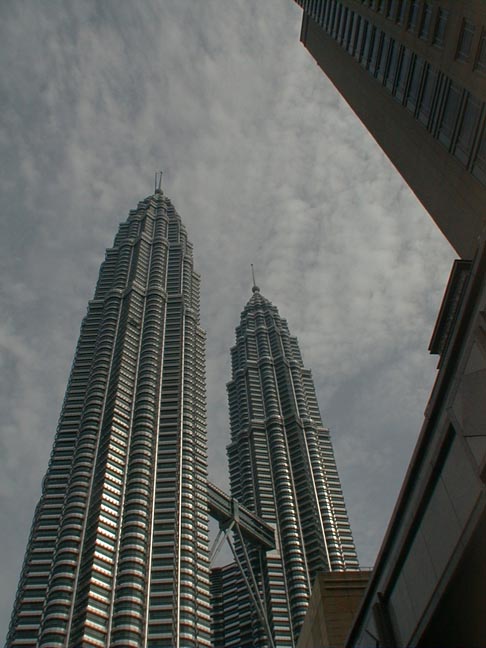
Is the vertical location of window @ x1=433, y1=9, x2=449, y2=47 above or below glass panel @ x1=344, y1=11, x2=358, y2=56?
below

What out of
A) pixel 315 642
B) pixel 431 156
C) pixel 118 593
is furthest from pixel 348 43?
pixel 118 593

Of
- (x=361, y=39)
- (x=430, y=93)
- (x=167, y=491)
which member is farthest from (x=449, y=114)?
(x=167, y=491)

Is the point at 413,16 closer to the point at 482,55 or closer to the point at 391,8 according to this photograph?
the point at 391,8

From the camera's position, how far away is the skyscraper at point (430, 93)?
33.7 m

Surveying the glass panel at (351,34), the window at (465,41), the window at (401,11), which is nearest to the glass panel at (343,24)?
the glass panel at (351,34)

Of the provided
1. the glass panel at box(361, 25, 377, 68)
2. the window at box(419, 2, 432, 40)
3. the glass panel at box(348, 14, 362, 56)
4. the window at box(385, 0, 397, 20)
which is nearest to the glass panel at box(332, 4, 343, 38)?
the glass panel at box(348, 14, 362, 56)

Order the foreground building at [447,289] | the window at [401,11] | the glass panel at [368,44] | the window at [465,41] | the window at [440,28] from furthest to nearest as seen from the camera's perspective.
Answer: the glass panel at [368,44] < the window at [401,11] < the window at [440,28] < the window at [465,41] < the foreground building at [447,289]

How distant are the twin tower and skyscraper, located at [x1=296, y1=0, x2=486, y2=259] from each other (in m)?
64.8

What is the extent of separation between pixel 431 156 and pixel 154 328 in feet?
305

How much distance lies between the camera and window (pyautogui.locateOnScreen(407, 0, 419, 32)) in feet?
130

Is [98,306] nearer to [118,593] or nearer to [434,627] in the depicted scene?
[118,593]

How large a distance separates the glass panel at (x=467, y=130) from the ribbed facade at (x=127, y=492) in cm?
6881

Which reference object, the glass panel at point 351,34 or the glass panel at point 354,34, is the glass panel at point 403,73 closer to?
the glass panel at point 354,34

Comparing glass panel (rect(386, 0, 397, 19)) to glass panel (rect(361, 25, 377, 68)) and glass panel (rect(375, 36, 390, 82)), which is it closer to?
glass panel (rect(375, 36, 390, 82))
